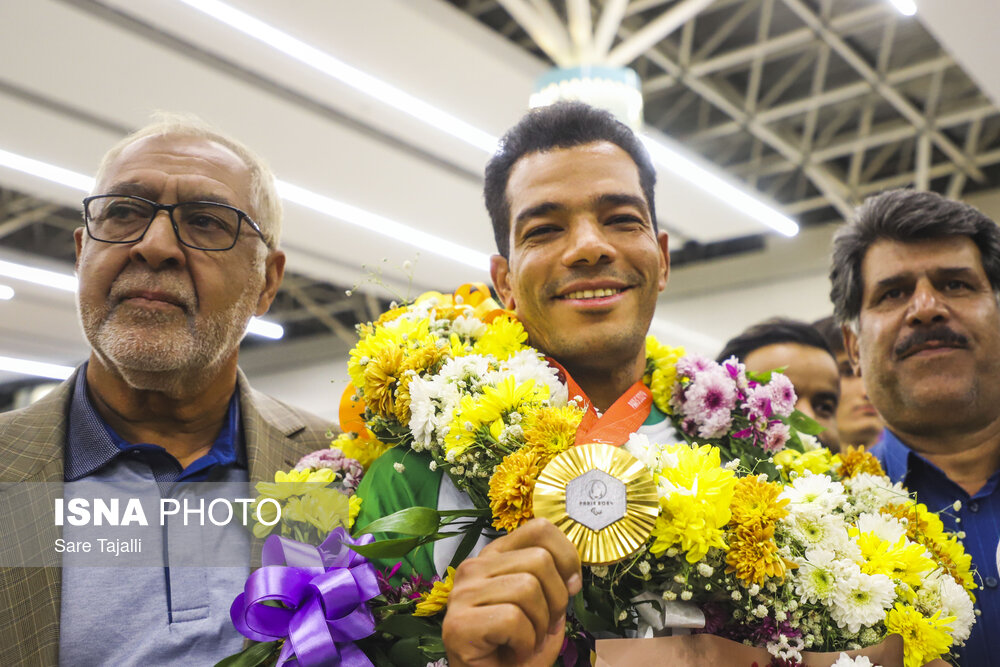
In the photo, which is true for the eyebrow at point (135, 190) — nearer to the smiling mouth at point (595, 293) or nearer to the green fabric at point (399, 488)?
the green fabric at point (399, 488)

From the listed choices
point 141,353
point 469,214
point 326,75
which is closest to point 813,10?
point 469,214

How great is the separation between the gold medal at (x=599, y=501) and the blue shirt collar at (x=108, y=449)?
3.53ft

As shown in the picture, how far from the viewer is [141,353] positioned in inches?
84.2

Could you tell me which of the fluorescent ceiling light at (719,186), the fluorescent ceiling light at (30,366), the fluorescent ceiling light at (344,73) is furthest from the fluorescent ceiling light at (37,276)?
the fluorescent ceiling light at (719,186)

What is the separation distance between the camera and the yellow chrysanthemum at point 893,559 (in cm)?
169

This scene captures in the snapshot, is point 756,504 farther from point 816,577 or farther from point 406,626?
point 406,626

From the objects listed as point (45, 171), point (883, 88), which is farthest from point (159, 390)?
point (883, 88)

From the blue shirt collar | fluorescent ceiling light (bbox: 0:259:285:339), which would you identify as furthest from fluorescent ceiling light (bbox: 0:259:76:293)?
the blue shirt collar

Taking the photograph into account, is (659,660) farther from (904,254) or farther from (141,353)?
(904,254)

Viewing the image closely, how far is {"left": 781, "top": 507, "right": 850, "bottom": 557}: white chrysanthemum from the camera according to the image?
5.42 feet

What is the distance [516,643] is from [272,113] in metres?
5.90

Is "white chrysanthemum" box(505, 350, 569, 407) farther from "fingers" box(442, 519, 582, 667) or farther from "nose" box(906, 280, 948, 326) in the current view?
"nose" box(906, 280, 948, 326)

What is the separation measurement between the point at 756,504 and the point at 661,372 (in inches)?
26.5

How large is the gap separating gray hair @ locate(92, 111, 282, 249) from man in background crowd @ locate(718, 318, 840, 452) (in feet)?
6.19
